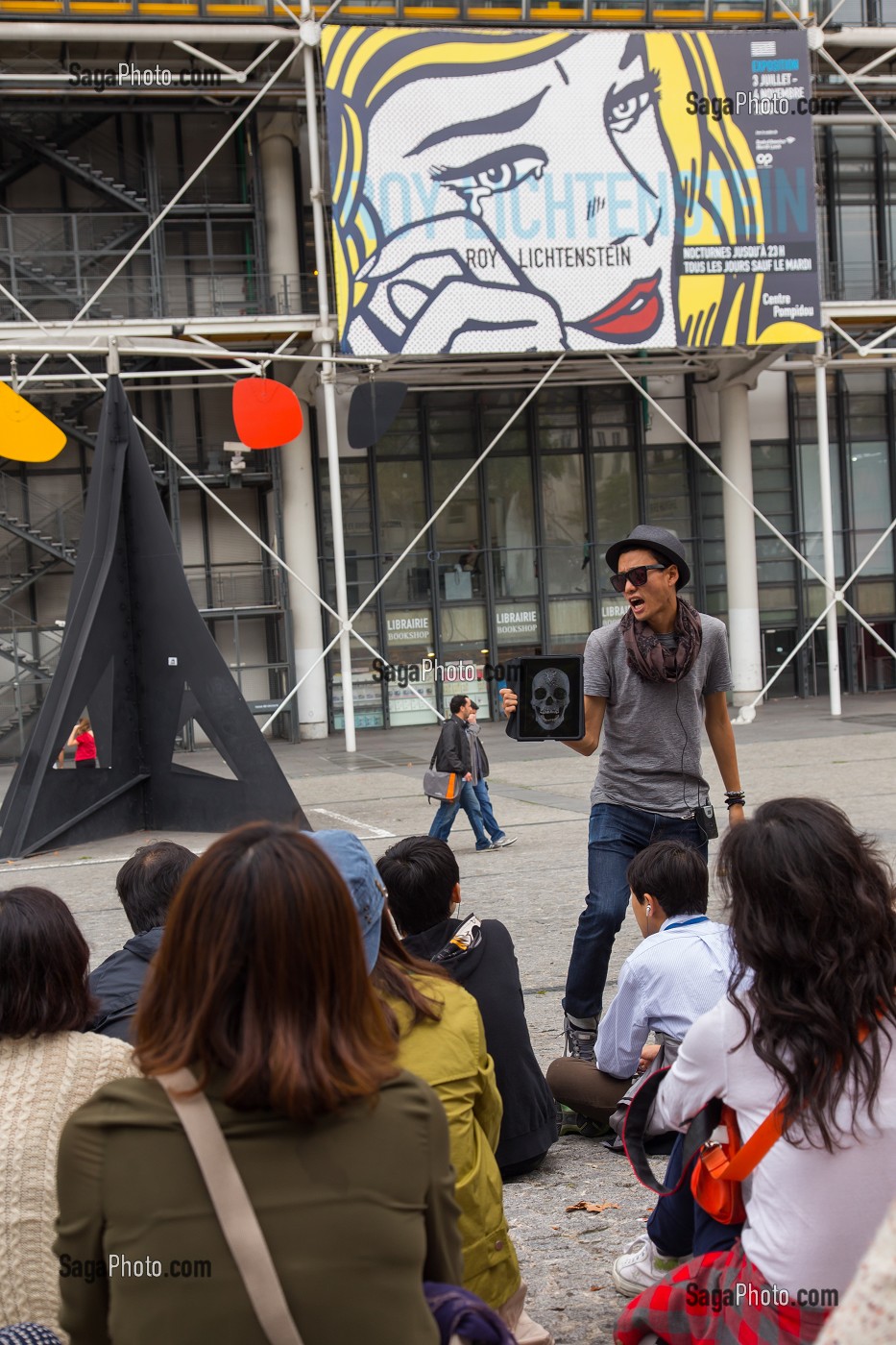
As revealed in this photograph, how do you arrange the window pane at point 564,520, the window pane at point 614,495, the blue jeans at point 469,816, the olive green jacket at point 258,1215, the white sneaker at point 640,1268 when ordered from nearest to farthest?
the olive green jacket at point 258,1215 → the white sneaker at point 640,1268 → the blue jeans at point 469,816 → the window pane at point 564,520 → the window pane at point 614,495

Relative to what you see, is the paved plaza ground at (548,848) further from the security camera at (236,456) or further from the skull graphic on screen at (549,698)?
the security camera at (236,456)

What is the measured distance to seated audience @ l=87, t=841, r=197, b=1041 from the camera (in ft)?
11.6

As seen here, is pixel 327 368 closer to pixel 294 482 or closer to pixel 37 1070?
pixel 294 482

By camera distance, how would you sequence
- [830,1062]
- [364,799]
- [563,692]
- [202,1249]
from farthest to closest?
[364,799]
[563,692]
[830,1062]
[202,1249]

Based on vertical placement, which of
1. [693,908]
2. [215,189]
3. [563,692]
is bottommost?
[693,908]

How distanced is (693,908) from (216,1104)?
255cm

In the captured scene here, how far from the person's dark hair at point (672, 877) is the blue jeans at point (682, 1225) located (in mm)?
1047

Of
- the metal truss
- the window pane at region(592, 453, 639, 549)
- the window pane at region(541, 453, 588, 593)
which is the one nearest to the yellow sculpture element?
the metal truss

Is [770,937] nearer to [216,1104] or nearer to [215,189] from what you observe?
[216,1104]

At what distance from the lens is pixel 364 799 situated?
15711 mm

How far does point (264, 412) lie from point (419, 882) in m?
14.9

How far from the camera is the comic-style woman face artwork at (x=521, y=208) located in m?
20.6

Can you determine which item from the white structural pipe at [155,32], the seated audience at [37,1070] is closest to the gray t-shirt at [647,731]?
the seated audience at [37,1070]

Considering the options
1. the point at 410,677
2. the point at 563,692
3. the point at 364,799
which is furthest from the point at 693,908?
the point at 410,677
